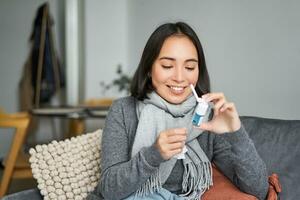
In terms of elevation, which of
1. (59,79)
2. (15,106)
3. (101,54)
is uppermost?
(101,54)

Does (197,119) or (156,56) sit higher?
(156,56)

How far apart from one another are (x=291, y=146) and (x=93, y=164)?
0.70 metres

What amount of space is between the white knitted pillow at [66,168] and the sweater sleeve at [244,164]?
1.57 ft

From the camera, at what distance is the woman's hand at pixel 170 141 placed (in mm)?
1095

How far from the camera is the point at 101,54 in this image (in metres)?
3.85

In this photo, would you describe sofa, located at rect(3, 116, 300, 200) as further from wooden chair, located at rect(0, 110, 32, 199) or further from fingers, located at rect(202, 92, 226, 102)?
wooden chair, located at rect(0, 110, 32, 199)

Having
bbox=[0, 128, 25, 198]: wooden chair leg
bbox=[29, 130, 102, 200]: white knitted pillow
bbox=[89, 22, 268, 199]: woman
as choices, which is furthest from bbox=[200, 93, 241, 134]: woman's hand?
bbox=[0, 128, 25, 198]: wooden chair leg

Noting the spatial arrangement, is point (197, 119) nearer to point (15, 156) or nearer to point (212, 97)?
point (212, 97)

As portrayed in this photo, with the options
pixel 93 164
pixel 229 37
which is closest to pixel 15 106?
pixel 229 37

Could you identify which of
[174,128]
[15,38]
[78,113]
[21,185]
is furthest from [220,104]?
[15,38]

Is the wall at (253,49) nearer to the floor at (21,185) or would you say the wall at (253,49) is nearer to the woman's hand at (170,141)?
the woman's hand at (170,141)

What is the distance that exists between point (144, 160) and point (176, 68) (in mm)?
326

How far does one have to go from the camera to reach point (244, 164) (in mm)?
1268

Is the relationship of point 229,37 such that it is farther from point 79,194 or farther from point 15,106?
point 15,106
